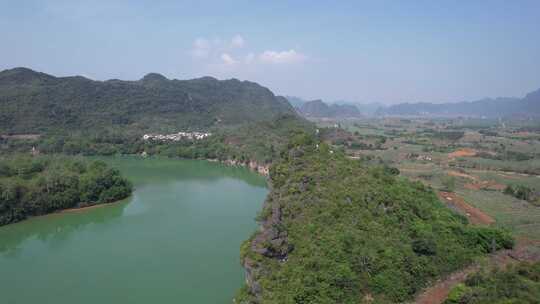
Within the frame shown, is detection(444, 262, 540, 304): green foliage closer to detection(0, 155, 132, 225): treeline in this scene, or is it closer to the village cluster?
detection(0, 155, 132, 225): treeline

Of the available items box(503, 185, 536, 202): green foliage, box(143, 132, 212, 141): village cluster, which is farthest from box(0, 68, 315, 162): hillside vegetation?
box(503, 185, 536, 202): green foliage

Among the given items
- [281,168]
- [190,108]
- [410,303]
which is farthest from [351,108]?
[410,303]

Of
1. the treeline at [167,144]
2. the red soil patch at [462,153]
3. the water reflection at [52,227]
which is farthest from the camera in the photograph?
the red soil patch at [462,153]

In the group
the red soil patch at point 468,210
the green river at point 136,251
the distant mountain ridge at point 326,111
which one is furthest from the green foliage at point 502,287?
the distant mountain ridge at point 326,111

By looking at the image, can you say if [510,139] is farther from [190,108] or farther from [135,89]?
[135,89]

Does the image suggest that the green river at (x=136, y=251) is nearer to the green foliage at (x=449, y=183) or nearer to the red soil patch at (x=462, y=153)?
the green foliage at (x=449, y=183)

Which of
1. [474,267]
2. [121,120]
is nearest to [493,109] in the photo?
[121,120]
